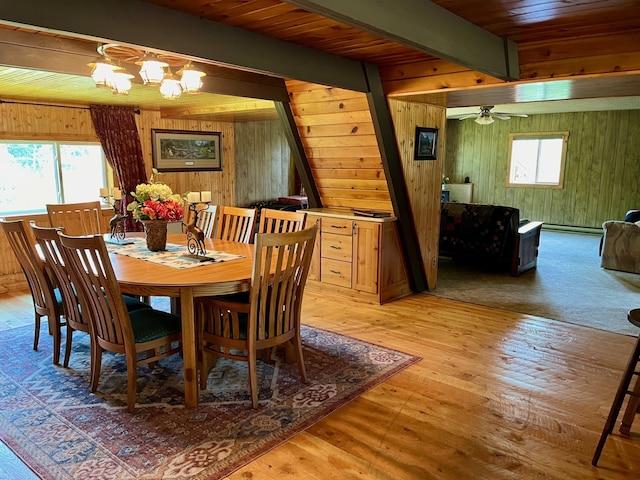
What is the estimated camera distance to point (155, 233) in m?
3.28

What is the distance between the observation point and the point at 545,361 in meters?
3.29

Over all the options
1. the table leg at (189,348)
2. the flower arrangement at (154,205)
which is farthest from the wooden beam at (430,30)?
the flower arrangement at (154,205)

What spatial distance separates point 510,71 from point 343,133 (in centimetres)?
166

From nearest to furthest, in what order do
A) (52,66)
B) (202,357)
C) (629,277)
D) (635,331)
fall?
(202,357) < (52,66) < (635,331) < (629,277)

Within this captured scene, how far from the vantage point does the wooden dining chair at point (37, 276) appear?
2988 millimetres

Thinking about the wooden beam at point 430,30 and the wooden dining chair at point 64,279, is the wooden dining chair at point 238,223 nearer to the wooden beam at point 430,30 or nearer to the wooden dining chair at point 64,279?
the wooden dining chair at point 64,279

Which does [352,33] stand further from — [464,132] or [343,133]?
[464,132]

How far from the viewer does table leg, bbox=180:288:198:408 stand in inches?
98.7

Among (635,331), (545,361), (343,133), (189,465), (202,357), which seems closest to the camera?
(189,465)

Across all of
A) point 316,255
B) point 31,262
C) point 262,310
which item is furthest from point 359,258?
point 31,262

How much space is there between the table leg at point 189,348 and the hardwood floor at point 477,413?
0.64 metres

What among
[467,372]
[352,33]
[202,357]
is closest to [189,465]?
[202,357]

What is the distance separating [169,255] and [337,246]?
79.0 inches

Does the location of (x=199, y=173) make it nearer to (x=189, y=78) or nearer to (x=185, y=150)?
(x=185, y=150)
